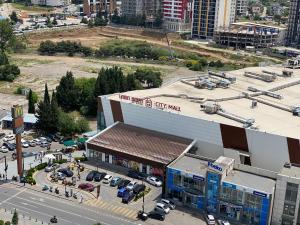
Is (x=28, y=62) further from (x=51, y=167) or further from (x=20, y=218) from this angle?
(x=20, y=218)

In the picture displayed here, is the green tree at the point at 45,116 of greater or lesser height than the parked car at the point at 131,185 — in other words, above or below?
above

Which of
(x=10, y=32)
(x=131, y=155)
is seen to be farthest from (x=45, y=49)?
(x=131, y=155)

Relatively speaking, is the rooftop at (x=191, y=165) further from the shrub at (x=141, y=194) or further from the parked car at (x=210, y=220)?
the parked car at (x=210, y=220)

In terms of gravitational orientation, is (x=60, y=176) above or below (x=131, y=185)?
above

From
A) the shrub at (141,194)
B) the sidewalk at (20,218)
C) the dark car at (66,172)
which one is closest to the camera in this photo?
the sidewalk at (20,218)

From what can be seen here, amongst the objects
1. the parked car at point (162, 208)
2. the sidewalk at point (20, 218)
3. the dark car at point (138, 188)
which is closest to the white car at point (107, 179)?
the dark car at point (138, 188)

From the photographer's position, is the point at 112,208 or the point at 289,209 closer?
the point at 289,209

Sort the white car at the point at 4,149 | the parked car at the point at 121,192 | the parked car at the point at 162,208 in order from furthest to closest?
1. the white car at the point at 4,149
2. the parked car at the point at 121,192
3. the parked car at the point at 162,208

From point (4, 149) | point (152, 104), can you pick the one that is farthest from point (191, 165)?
point (4, 149)
